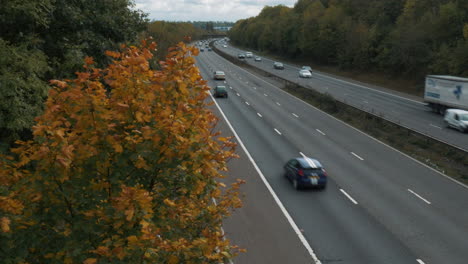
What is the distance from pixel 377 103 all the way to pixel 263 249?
119 feet

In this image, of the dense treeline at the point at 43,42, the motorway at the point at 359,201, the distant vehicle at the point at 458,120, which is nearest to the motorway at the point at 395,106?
the distant vehicle at the point at 458,120

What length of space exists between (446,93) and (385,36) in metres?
40.3

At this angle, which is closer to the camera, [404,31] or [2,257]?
[2,257]

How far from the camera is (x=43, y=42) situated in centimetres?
2031

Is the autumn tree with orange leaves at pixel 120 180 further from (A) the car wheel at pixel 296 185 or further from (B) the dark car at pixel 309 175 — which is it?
(A) the car wheel at pixel 296 185

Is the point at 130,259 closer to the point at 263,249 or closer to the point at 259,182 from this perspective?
the point at 263,249

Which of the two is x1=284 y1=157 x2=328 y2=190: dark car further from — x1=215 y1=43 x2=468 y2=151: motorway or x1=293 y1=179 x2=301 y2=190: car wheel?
x1=215 y1=43 x2=468 y2=151: motorway

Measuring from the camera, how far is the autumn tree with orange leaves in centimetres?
568

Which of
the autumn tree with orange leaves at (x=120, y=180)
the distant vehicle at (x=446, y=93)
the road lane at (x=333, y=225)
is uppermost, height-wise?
the autumn tree with orange leaves at (x=120, y=180)

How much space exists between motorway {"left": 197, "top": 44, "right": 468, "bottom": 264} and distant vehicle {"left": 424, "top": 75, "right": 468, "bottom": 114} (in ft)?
38.4

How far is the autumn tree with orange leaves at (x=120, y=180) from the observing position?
5676 mm

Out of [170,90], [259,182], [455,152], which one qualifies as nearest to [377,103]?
[455,152]

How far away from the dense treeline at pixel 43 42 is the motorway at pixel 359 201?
9274 millimetres

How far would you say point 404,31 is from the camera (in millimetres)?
65188
